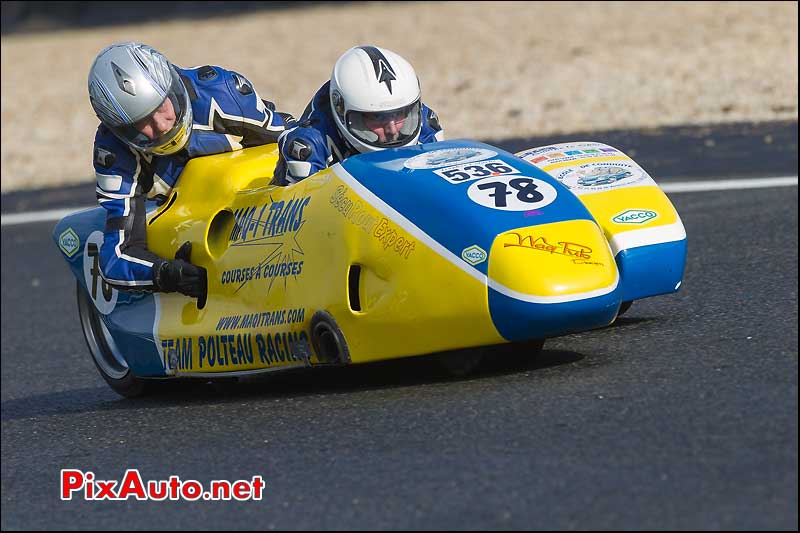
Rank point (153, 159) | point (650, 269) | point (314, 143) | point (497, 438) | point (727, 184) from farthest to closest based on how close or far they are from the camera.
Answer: point (727, 184)
point (153, 159)
point (314, 143)
point (650, 269)
point (497, 438)

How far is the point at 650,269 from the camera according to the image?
541 centimetres

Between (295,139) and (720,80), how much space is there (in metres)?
8.07

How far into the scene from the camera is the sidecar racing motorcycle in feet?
15.5

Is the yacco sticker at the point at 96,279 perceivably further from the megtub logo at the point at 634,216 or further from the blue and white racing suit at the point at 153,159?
the megtub logo at the point at 634,216

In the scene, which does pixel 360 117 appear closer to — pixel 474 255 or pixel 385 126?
pixel 385 126

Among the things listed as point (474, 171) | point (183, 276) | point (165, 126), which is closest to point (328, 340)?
point (474, 171)

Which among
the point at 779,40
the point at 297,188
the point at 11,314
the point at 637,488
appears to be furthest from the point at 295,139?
the point at 779,40

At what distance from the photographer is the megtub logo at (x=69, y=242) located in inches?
262

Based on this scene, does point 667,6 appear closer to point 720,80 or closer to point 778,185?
point 720,80

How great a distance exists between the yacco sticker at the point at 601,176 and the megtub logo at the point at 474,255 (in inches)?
42.3

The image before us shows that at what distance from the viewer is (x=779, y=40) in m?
14.1

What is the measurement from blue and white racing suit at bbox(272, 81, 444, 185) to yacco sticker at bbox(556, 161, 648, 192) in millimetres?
591

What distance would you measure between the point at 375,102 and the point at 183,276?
1098 millimetres

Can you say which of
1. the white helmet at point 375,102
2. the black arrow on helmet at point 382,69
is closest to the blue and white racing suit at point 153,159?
the white helmet at point 375,102
